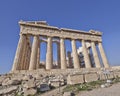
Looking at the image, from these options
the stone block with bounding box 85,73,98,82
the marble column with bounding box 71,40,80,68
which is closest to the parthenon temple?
the marble column with bounding box 71,40,80,68

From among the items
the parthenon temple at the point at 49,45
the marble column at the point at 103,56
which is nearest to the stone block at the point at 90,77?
the parthenon temple at the point at 49,45

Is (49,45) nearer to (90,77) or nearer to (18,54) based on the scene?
(18,54)

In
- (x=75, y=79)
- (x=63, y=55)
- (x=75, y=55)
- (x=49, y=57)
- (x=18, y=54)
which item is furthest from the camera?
(x=75, y=55)

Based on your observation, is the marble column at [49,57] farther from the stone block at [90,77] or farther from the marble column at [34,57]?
the stone block at [90,77]

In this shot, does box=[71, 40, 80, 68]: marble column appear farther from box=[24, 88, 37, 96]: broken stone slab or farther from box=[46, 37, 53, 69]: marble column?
box=[24, 88, 37, 96]: broken stone slab

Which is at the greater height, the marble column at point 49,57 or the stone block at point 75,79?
the marble column at point 49,57

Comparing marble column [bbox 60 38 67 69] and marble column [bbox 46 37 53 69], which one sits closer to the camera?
marble column [bbox 46 37 53 69]

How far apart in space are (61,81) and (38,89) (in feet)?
9.30

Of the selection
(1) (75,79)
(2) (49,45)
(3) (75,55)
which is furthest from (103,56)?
(1) (75,79)

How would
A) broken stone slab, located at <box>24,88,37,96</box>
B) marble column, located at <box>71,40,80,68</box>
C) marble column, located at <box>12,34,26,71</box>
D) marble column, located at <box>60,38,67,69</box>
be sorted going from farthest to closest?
marble column, located at <box>71,40,80,68</box> → marble column, located at <box>60,38,67,69</box> → marble column, located at <box>12,34,26,71</box> → broken stone slab, located at <box>24,88,37,96</box>

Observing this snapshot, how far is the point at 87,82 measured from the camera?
1595 cm

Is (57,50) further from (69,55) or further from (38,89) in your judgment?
(38,89)

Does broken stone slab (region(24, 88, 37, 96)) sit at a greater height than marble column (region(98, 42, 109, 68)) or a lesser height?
lesser

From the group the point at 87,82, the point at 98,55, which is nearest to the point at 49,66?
the point at 98,55
